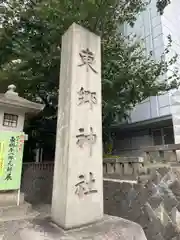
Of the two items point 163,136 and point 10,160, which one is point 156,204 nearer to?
point 10,160

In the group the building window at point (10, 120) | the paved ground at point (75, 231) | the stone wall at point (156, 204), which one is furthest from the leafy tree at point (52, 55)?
the paved ground at point (75, 231)

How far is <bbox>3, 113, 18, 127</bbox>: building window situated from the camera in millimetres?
6012

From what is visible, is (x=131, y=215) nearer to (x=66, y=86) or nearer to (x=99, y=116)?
(x=99, y=116)

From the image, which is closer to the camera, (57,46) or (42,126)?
→ (57,46)

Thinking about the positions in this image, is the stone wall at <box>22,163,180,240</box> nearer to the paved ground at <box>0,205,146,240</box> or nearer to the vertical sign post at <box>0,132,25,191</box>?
the paved ground at <box>0,205,146,240</box>

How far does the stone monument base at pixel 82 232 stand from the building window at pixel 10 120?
3.63 meters

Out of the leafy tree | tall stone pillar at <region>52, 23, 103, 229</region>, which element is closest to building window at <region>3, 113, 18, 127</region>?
the leafy tree

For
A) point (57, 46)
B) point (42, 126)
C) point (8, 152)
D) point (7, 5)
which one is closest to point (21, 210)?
point (8, 152)

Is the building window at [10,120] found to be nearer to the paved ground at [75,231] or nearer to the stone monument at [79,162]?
the stone monument at [79,162]

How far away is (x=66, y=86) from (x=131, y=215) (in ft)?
12.5

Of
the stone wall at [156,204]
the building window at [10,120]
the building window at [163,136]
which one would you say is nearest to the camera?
the stone wall at [156,204]

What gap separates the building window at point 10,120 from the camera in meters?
6.01

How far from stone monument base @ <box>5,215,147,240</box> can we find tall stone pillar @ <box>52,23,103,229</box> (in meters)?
0.14

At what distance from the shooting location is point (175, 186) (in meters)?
4.26
